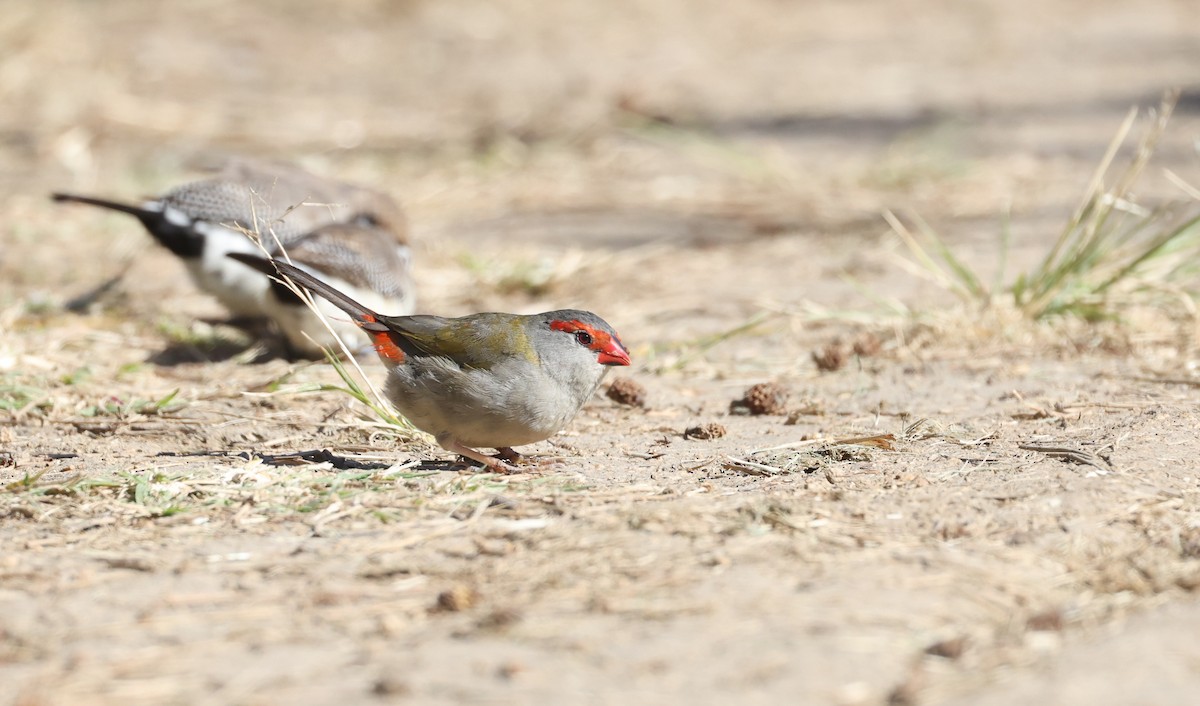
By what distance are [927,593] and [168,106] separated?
1003cm

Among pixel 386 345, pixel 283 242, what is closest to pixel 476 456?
pixel 386 345

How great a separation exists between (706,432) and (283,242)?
2536mm

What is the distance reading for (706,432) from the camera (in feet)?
16.1

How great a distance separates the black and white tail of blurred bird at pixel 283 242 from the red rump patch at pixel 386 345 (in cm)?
149

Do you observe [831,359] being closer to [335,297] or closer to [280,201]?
[335,297]

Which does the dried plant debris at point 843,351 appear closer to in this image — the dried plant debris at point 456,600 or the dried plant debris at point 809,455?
the dried plant debris at point 809,455

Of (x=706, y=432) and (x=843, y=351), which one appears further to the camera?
(x=843, y=351)

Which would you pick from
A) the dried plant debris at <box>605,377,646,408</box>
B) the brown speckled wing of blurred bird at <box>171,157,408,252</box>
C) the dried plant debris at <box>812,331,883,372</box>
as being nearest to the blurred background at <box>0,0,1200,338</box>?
the brown speckled wing of blurred bird at <box>171,157,408,252</box>

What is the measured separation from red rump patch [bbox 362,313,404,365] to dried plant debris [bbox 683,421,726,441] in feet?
3.76

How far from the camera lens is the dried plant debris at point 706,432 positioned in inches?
192

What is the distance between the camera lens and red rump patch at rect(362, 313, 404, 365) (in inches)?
177

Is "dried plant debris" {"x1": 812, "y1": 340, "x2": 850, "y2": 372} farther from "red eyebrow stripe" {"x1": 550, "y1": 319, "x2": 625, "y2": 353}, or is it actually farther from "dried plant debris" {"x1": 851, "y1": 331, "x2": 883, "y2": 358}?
"red eyebrow stripe" {"x1": 550, "y1": 319, "x2": 625, "y2": 353}

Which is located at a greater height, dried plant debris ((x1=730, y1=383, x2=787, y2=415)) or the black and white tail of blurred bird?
the black and white tail of blurred bird

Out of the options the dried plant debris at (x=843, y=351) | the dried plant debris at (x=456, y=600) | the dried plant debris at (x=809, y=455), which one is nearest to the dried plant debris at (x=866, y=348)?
the dried plant debris at (x=843, y=351)
